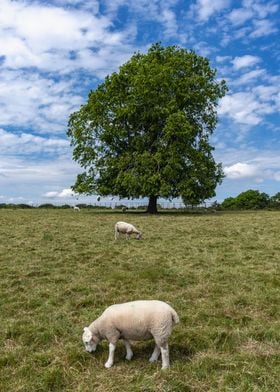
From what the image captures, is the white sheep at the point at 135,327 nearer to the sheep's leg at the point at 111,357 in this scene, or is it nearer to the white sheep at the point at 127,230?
the sheep's leg at the point at 111,357

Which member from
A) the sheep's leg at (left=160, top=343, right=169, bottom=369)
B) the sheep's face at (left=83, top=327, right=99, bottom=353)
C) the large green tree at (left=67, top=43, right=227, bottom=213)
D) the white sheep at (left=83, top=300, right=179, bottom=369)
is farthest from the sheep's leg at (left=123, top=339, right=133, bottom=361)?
the large green tree at (left=67, top=43, right=227, bottom=213)

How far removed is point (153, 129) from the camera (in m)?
40.6

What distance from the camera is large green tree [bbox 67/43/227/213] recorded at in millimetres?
38250

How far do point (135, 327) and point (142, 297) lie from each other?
379 centimetres

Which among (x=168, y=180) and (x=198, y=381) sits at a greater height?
(x=168, y=180)

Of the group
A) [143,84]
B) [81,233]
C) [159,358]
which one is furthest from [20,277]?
[143,84]

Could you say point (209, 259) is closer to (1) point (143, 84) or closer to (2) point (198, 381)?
(2) point (198, 381)

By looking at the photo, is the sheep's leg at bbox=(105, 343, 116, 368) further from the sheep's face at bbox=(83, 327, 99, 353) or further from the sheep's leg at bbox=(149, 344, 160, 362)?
the sheep's leg at bbox=(149, 344, 160, 362)

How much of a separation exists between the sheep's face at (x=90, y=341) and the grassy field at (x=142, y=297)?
12 centimetres

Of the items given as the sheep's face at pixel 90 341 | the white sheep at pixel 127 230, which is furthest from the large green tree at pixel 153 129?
the sheep's face at pixel 90 341

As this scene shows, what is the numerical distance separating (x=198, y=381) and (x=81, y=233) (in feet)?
55.4

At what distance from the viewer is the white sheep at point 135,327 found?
5934 millimetres

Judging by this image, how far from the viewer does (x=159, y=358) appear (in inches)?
250

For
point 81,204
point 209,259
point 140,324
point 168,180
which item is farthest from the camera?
point 81,204
